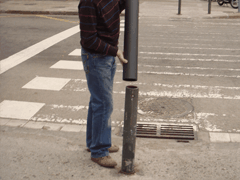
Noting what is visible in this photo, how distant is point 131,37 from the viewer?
3.10m

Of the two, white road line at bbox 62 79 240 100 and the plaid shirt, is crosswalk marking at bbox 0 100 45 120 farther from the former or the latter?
the plaid shirt

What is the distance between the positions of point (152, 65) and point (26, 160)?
492 cm

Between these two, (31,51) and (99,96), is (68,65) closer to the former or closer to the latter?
(31,51)

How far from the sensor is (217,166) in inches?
146

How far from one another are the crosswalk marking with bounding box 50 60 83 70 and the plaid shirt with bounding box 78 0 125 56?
4663mm

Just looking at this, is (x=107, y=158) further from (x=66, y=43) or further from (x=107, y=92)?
(x=66, y=43)

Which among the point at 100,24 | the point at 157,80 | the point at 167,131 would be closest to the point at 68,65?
the point at 157,80

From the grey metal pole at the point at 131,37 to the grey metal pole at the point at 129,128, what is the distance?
17 centimetres

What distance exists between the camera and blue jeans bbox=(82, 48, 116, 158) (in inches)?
135

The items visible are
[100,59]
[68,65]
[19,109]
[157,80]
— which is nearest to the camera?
[100,59]

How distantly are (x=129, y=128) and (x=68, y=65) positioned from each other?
5097 millimetres

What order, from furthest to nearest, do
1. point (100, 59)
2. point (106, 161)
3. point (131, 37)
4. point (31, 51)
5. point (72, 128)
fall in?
point (31, 51) < point (72, 128) < point (106, 161) < point (100, 59) < point (131, 37)

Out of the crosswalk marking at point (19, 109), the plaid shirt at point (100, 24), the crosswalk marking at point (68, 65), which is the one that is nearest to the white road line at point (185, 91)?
the crosswalk marking at point (19, 109)

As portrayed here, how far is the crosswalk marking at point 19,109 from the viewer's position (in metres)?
5.43
